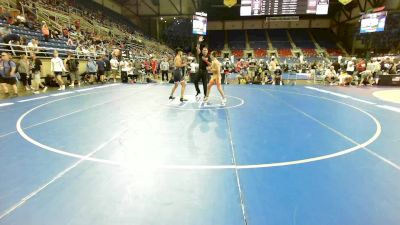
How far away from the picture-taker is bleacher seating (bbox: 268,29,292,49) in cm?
4252

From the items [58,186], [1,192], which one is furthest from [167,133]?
[1,192]

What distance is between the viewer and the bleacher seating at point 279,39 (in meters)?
42.5

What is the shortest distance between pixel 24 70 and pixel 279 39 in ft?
135

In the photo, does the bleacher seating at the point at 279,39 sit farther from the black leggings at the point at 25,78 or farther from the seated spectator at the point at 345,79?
the black leggings at the point at 25,78

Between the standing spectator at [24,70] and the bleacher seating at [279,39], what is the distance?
38870mm

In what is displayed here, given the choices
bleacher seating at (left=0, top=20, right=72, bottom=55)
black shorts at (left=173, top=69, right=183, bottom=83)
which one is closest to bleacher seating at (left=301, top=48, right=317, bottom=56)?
bleacher seating at (left=0, top=20, right=72, bottom=55)

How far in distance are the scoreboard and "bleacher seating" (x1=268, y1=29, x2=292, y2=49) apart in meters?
24.7

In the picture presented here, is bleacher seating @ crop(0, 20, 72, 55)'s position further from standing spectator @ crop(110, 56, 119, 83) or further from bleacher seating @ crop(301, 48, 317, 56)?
bleacher seating @ crop(301, 48, 317, 56)

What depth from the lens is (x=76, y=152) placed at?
12.8 feet

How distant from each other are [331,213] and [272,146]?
1.87 m

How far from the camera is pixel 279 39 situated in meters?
→ 43.8

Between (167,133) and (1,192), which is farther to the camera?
(167,133)

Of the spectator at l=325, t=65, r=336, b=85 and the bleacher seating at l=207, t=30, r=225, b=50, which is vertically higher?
the bleacher seating at l=207, t=30, r=225, b=50

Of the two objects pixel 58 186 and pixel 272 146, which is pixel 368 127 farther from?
pixel 58 186
